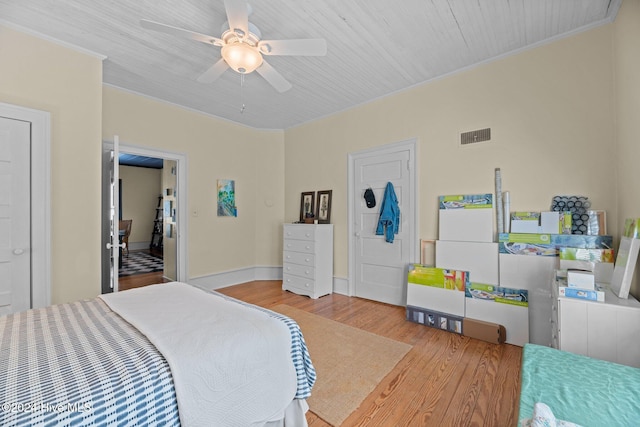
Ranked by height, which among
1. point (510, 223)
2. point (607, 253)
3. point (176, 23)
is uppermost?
point (176, 23)

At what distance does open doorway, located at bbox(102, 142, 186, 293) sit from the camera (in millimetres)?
3676

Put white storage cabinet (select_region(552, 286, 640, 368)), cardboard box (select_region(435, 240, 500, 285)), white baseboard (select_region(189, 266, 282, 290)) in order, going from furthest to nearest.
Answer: white baseboard (select_region(189, 266, 282, 290))
cardboard box (select_region(435, 240, 500, 285))
white storage cabinet (select_region(552, 286, 640, 368))

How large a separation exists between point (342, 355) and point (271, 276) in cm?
287

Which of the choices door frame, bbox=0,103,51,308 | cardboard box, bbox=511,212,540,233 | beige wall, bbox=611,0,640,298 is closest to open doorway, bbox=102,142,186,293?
door frame, bbox=0,103,51,308

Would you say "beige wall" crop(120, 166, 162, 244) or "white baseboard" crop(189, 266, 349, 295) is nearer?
"white baseboard" crop(189, 266, 349, 295)

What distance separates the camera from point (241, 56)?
2008mm

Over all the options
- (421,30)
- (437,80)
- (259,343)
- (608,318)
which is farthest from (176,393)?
(437,80)

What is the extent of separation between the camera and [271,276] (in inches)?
196

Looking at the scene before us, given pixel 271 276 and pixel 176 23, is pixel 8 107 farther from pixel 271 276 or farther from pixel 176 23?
pixel 271 276

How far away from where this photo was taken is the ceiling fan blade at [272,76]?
217 cm

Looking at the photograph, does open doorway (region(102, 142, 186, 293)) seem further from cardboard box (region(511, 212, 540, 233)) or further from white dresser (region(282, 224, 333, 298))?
cardboard box (region(511, 212, 540, 233))

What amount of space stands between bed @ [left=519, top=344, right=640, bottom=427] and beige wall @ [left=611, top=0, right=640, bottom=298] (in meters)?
1.02

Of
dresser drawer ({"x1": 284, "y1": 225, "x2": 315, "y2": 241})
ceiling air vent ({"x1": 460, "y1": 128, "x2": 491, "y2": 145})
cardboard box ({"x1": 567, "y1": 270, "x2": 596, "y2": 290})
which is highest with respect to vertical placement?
ceiling air vent ({"x1": 460, "y1": 128, "x2": 491, "y2": 145})

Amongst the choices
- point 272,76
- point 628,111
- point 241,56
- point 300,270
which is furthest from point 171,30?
point 628,111
